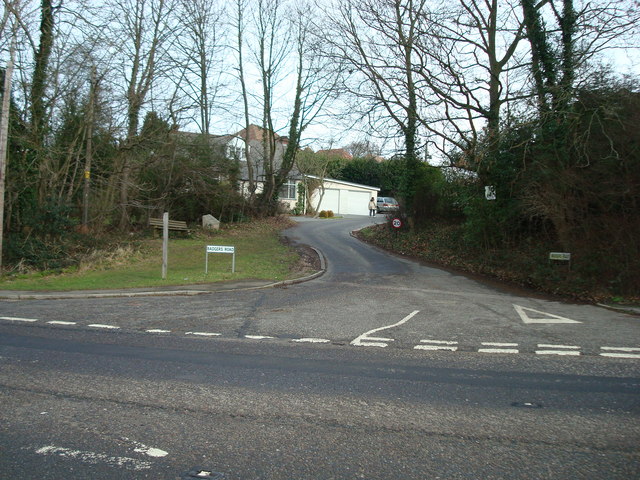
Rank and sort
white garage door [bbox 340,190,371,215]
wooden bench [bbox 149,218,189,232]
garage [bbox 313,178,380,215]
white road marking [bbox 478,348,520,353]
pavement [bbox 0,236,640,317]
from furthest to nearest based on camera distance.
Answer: white garage door [bbox 340,190,371,215] < garage [bbox 313,178,380,215] < wooden bench [bbox 149,218,189,232] < pavement [bbox 0,236,640,317] < white road marking [bbox 478,348,520,353]

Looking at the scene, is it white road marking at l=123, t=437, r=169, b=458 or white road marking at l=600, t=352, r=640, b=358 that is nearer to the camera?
white road marking at l=123, t=437, r=169, b=458

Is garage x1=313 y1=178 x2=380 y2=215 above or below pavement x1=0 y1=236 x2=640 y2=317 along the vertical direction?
above

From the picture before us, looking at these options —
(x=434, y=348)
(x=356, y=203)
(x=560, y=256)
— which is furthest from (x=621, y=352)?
(x=356, y=203)

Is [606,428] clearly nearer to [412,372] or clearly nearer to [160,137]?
[412,372]

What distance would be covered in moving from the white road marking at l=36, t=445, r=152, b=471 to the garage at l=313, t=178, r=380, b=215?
4530cm

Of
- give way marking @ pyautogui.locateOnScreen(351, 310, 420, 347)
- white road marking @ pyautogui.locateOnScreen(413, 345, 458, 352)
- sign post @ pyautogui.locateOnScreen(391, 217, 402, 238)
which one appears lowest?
give way marking @ pyautogui.locateOnScreen(351, 310, 420, 347)

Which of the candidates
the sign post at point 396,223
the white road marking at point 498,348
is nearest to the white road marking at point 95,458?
the white road marking at point 498,348

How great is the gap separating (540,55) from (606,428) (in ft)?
56.2

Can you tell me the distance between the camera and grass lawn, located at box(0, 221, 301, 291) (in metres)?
15.5

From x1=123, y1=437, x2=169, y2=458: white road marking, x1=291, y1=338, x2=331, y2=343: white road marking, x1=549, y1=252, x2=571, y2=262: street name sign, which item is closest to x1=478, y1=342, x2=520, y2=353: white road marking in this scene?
x1=291, y1=338, x2=331, y2=343: white road marking

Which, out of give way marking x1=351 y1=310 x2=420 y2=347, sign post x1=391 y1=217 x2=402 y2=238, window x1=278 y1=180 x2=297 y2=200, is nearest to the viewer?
give way marking x1=351 y1=310 x2=420 y2=347

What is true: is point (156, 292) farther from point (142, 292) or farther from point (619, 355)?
point (619, 355)

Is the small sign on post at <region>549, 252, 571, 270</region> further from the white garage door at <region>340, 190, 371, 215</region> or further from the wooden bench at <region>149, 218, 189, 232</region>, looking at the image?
the white garage door at <region>340, 190, 371, 215</region>

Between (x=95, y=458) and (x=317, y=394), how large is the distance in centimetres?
238
